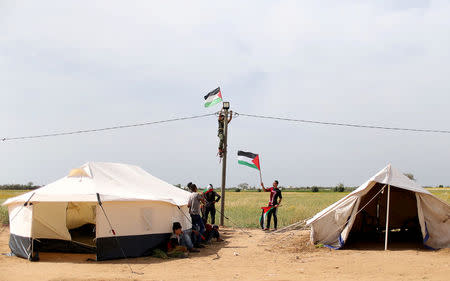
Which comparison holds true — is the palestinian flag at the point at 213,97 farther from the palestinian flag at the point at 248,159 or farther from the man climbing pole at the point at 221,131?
the palestinian flag at the point at 248,159

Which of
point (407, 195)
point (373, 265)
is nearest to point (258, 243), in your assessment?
point (373, 265)

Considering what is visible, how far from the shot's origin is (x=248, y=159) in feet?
53.4

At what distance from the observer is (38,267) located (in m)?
9.56

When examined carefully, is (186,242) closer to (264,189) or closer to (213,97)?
(264,189)

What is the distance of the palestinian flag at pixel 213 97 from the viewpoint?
59.4 feet

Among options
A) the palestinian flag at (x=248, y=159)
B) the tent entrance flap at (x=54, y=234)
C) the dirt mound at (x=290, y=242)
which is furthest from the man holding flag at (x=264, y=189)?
the tent entrance flap at (x=54, y=234)

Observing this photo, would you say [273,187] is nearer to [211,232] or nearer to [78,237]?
[211,232]

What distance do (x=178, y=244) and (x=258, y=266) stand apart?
2655 millimetres

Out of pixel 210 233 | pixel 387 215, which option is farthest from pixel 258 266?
pixel 387 215

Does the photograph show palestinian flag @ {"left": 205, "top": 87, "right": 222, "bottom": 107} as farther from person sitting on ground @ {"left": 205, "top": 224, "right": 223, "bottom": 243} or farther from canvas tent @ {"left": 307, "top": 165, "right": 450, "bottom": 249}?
canvas tent @ {"left": 307, "top": 165, "right": 450, "bottom": 249}

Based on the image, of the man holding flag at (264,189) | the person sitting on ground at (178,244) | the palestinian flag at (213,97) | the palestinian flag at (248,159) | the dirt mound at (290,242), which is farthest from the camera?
the palestinian flag at (213,97)

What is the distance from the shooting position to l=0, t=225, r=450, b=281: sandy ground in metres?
8.34

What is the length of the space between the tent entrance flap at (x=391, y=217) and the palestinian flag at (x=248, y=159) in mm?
4185

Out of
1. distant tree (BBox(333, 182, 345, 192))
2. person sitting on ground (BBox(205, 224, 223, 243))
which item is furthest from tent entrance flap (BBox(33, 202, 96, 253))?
distant tree (BBox(333, 182, 345, 192))
